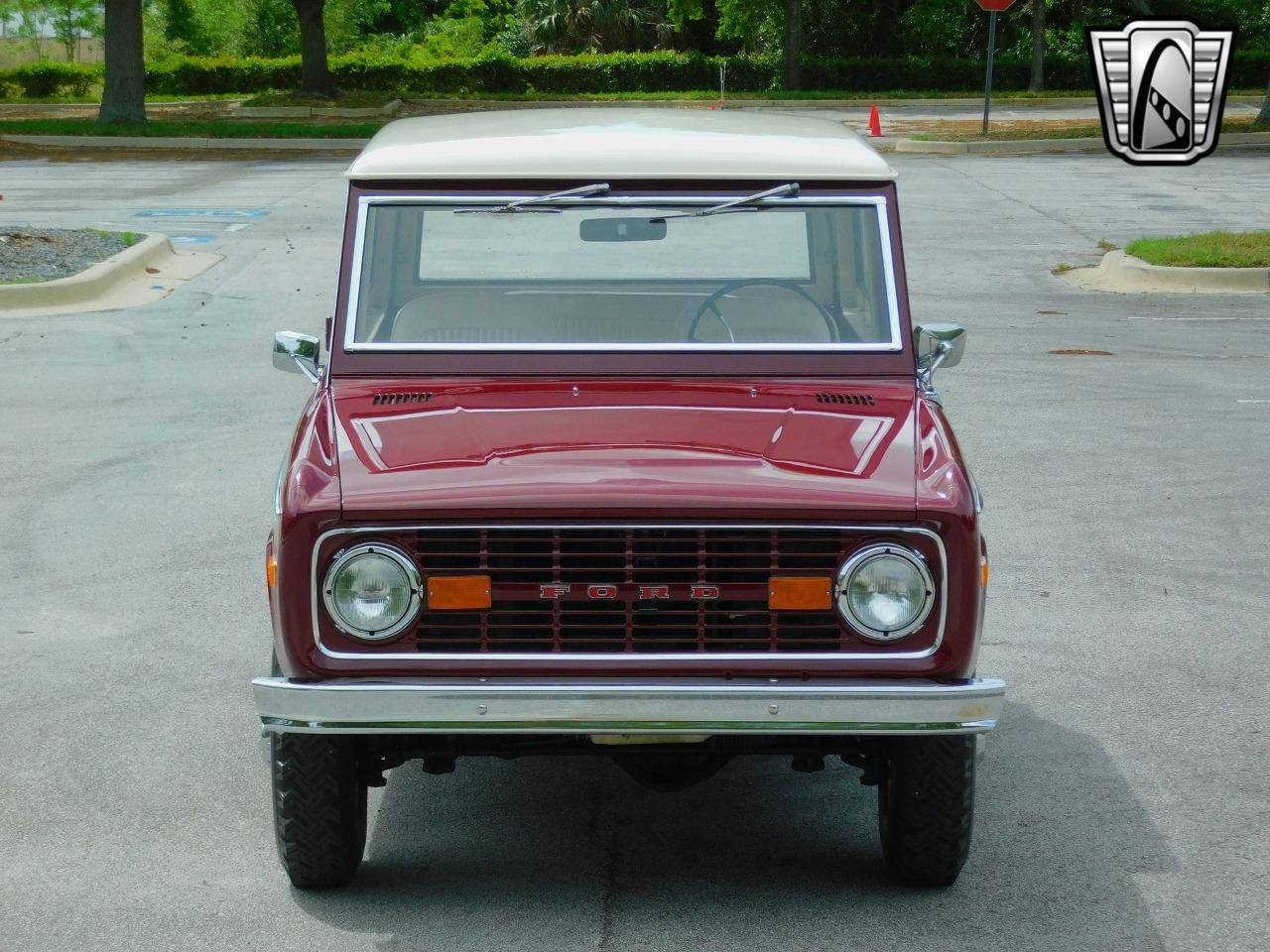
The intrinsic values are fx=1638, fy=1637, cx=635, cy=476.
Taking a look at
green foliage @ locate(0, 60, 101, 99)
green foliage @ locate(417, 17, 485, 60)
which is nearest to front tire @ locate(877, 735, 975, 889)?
green foliage @ locate(417, 17, 485, 60)

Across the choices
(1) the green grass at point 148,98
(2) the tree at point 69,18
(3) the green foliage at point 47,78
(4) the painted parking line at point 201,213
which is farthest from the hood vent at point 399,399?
(2) the tree at point 69,18

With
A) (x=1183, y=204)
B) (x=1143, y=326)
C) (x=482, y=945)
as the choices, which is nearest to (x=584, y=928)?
(x=482, y=945)

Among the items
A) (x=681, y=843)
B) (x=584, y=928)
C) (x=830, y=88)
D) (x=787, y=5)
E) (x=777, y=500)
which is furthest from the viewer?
(x=830, y=88)

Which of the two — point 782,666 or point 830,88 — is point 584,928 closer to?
point 782,666

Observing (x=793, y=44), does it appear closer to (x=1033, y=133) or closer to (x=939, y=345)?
(x=1033, y=133)

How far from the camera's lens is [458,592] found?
3.80 m

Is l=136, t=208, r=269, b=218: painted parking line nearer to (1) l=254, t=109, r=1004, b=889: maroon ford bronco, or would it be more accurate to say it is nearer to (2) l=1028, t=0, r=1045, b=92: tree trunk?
(1) l=254, t=109, r=1004, b=889: maroon ford bronco

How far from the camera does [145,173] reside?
86.6 ft

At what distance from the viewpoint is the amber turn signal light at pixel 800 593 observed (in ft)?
12.5

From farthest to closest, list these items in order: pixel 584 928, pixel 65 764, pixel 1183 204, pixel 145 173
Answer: pixel 145 173 < pixel 1183 204 < pixel 65 764 < pixel 584 928

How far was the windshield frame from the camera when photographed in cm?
470

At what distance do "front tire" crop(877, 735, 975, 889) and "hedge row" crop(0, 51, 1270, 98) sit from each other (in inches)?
1751

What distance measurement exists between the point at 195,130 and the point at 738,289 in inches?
1143

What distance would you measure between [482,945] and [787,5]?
43.6 m
